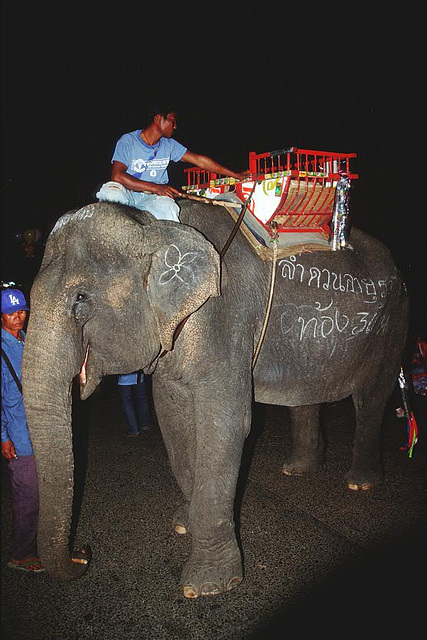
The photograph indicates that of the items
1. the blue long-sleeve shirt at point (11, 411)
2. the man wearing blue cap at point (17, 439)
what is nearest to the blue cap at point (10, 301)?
the man wearing blue cap at point (17, 439)

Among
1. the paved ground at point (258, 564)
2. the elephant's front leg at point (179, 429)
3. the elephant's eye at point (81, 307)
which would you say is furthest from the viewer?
the elephant's front leg at point (179, 429)

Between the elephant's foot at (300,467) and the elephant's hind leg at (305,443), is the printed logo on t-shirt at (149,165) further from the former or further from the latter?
the elephant's foot at (300,467)

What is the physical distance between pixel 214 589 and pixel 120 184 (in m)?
2.30

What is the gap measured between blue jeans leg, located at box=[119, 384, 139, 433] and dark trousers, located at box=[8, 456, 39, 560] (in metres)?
2.34

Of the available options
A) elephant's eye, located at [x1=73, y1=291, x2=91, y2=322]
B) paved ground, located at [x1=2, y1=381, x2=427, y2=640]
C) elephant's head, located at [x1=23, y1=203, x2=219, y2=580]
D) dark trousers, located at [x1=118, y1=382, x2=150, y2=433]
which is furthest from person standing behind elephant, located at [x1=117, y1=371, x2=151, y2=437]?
elephant's eye, located at [x1=73, y1=291, x2=91, y2=322]

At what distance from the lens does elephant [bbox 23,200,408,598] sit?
220 cm

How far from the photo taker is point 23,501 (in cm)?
283

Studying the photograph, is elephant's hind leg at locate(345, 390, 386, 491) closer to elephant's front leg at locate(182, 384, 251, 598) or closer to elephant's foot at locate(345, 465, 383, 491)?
elephant's foot at locate(345, 465, 383, 491)

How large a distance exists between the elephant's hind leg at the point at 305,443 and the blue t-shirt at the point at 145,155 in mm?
2232

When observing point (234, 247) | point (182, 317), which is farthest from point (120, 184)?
point (182, 317)

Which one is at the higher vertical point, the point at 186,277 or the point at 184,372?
the point at 186,277

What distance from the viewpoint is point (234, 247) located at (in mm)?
2951

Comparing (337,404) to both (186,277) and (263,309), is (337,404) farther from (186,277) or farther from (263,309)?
(186,277)

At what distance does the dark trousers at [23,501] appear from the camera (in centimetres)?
282
